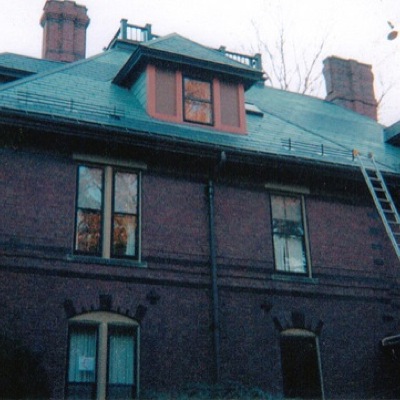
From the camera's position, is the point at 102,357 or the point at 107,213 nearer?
the point at 102,357

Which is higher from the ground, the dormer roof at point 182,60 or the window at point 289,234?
the dormer roof at point 182,60

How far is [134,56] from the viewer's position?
15.5 meters

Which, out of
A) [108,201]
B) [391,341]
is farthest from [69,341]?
[391,341]

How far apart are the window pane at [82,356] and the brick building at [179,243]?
3 cm

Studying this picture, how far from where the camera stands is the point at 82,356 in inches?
468

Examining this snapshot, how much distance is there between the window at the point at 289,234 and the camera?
14430 millimetres

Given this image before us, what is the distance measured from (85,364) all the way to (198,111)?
6.45 m

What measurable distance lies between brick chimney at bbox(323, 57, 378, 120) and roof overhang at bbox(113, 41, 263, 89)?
7.70m

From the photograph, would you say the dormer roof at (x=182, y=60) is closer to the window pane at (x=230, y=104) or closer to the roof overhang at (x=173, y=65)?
the roof overhang at (x=173, y=65)

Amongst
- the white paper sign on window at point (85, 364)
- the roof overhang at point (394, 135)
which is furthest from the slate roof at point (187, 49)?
the white paper sign on window at point (85, 364)

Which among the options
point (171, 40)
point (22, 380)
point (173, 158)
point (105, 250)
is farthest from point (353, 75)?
point (22, 380)

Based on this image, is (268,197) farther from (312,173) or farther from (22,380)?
(22,380)

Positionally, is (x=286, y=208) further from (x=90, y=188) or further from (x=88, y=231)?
(x=88, y=231)

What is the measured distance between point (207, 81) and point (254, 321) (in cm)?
578
